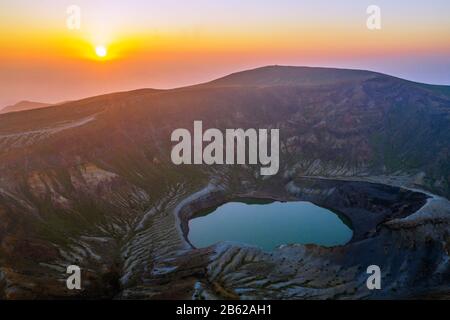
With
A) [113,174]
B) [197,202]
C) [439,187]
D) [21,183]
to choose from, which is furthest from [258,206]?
[21,183]

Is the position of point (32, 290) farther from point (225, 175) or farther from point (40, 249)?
point (225, 175)

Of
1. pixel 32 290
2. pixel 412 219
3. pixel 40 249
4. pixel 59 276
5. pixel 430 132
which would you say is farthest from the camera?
pixel 430 132

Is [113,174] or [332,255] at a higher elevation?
[113,174]

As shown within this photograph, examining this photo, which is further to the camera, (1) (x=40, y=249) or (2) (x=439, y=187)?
(2) (x=439, y=187)

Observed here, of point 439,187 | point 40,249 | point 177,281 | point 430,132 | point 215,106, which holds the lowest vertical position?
point 177,281

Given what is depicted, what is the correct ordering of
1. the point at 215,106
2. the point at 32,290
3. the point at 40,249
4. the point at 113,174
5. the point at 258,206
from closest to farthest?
the point at 32,290 → the point at 40,249 → the point at 113,174 → the point at 258,206 → the point at 215,106

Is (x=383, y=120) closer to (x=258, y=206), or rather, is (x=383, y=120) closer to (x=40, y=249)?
(x=258, y=206)

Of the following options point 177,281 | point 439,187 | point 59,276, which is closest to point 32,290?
point 59,276

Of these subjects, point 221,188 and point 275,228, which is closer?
point 275,228
